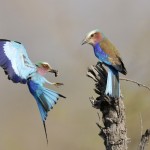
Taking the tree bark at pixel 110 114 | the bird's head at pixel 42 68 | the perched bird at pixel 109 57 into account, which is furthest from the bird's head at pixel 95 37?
the bird's head at pixel 42 68

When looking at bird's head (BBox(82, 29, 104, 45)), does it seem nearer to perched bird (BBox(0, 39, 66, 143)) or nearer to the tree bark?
the tree bark

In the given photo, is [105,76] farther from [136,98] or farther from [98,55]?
[136,98]

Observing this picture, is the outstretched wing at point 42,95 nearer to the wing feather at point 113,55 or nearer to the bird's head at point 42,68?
the bird's head at point 42,68

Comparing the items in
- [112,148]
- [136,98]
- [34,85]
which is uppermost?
[136,98]

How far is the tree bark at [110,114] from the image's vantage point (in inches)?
161

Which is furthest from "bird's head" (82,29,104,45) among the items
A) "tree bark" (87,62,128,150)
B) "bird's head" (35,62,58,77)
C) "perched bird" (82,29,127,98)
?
"bird's head" (35,62,58,77)

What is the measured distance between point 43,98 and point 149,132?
64 cm

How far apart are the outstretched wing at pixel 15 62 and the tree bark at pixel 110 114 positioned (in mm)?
362

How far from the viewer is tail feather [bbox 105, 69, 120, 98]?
3.98 metres

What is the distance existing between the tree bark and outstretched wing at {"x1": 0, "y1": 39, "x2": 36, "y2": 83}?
36cm

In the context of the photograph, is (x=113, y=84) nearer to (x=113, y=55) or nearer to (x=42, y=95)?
(x=113, y=55)

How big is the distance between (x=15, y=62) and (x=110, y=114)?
603 mm

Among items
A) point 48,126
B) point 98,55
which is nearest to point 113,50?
point 98,55

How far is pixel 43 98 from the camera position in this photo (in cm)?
389
